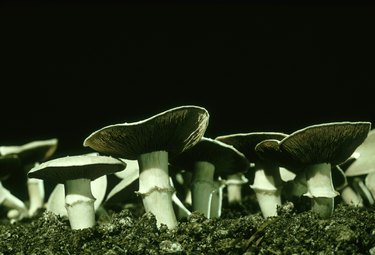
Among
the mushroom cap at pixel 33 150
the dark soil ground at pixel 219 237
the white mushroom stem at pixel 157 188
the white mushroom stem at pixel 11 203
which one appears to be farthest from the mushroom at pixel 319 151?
the white mushroom stem at pixel 11 203

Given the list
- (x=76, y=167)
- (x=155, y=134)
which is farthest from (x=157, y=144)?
(x=76, y=167)

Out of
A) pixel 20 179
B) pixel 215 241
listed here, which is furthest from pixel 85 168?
pixel 20 179

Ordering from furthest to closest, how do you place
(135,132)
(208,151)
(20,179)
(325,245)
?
(20,179)
(208,151)
(135,132)
(325,245)

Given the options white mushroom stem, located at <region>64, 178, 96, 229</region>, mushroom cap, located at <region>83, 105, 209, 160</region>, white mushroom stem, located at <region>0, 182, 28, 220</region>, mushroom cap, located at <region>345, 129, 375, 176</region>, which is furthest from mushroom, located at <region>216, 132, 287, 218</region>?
white mushroom stem, located at <region>0, 182, 28, 220</region>

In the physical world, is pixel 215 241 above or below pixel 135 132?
below

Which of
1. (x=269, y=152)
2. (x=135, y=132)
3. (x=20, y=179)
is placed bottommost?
(x=20, y=179)

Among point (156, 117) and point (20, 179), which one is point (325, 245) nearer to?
point (156, 117)

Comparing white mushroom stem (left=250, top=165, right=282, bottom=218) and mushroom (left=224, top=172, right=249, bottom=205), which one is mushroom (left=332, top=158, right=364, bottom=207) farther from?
mushroom (left=224, top=172, right=249, bottom=205)

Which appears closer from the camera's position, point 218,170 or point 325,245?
point 325,245
